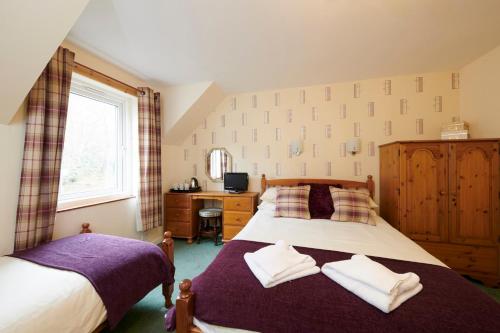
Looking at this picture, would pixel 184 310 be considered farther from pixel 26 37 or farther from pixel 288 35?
pixel 288 35

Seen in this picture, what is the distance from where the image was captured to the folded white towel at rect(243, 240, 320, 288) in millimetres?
1041

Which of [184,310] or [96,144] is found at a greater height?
[96,144]

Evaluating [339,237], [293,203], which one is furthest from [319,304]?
[293,203]

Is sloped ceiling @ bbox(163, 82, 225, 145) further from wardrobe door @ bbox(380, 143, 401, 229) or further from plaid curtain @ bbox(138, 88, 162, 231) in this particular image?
wardrobe door @ bbox(380, 143, 401, 229)

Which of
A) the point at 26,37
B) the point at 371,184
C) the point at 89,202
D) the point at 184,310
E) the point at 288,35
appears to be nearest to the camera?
the point at 184,310

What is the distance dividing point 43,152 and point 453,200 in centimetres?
382

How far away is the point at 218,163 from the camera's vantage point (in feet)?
11.0

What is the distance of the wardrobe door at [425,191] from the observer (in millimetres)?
2127

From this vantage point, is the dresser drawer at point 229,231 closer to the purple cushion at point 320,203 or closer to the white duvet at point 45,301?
the purple cushion at point 320,203

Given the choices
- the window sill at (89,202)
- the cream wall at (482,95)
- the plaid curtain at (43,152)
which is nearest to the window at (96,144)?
the window sill at (89,202)

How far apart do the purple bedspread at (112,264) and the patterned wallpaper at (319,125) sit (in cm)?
175

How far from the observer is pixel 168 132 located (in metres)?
3.01

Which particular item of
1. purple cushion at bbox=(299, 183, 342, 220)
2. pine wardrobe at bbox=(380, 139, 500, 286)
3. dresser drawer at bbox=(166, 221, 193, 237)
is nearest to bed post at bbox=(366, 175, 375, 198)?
pine wardrobe at bbox=(380, 139, 500, 286)

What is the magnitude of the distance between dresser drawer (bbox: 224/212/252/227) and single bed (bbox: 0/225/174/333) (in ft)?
4.79
